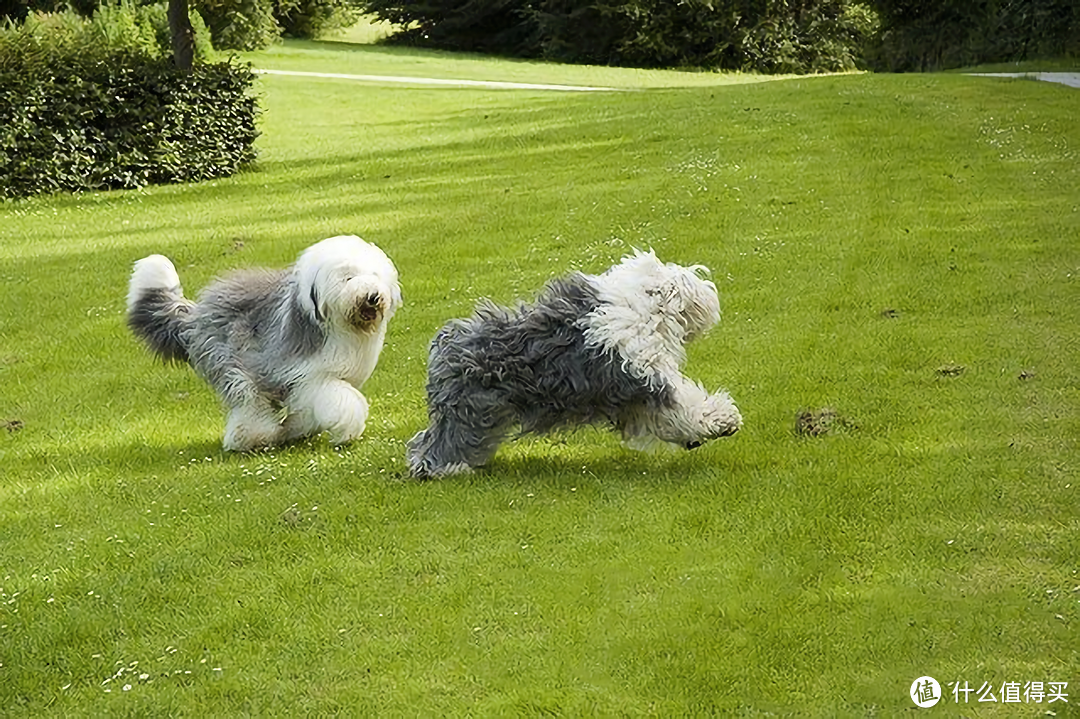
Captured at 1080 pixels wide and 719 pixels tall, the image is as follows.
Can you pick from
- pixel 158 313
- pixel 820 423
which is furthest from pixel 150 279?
pixel 820 423

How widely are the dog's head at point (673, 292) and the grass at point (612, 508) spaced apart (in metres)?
0.78

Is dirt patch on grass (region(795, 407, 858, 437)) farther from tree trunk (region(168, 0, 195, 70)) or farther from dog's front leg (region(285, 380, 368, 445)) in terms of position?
tree trunk (region(168, 0, 195, 70))

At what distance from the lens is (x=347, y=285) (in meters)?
7.37

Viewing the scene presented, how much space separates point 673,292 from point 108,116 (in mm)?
14661

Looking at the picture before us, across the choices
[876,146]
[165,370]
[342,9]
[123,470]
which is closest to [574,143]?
[876,146]

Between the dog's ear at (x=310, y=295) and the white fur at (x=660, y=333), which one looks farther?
the dog's ear at (x=310, y=295)

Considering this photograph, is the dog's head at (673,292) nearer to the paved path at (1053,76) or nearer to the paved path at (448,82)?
the paved path at (1053,76)

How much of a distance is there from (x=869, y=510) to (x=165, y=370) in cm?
623

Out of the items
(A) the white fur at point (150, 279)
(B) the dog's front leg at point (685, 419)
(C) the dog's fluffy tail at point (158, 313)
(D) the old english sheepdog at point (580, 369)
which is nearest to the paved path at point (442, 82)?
(A) the white fur at point (150, 279)

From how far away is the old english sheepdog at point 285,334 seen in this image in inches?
296

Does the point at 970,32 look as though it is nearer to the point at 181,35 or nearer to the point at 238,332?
the point at 181,35

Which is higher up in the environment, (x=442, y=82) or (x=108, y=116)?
(x=108, y=116)

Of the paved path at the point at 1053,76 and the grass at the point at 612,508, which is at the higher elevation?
the paved path at the point at 1053,76

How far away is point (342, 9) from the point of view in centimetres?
5700
